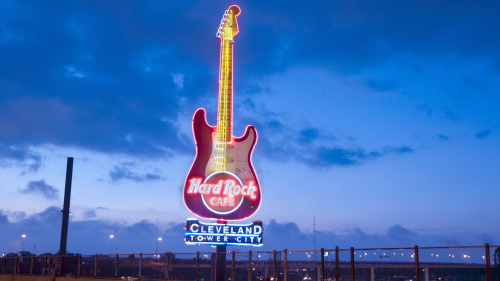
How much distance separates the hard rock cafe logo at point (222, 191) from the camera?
3219 cm

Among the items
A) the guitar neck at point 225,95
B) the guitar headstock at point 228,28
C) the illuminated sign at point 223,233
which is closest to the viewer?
the illuminated sign at point 223,233

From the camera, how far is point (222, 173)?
32.5 metres

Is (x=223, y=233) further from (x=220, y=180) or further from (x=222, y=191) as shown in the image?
(x=220, y=180)

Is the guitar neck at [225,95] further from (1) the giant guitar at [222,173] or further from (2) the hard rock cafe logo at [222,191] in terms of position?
(2) the hard rock cafe logo at [222,191]

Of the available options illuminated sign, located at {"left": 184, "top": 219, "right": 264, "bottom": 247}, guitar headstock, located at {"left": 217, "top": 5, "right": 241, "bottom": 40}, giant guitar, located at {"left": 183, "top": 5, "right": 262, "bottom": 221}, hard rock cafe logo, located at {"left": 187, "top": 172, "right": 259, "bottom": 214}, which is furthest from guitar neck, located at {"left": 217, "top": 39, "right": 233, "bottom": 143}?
illuminated sign, located at {"left": 184, "top": 219, "right": 264, "bottom": 247}

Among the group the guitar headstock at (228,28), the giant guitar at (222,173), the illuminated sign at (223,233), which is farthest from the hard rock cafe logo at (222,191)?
the guitar headstock at (228,28)

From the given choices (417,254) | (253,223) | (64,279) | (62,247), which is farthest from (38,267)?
(417,254)

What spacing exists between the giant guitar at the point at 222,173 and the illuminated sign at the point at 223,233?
0.76m

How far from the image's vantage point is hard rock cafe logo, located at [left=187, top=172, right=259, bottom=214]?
32.2 metres

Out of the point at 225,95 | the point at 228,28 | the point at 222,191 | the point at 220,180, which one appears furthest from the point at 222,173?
the point at 228,28

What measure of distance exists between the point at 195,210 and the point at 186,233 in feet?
5.11

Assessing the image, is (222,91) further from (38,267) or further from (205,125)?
(38,267)

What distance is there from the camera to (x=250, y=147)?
108 feet

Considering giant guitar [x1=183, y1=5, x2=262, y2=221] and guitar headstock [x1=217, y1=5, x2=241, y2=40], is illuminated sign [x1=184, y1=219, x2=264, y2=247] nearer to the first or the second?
giant guitar [x1=183, y1=5, x2=262, y2=221]
